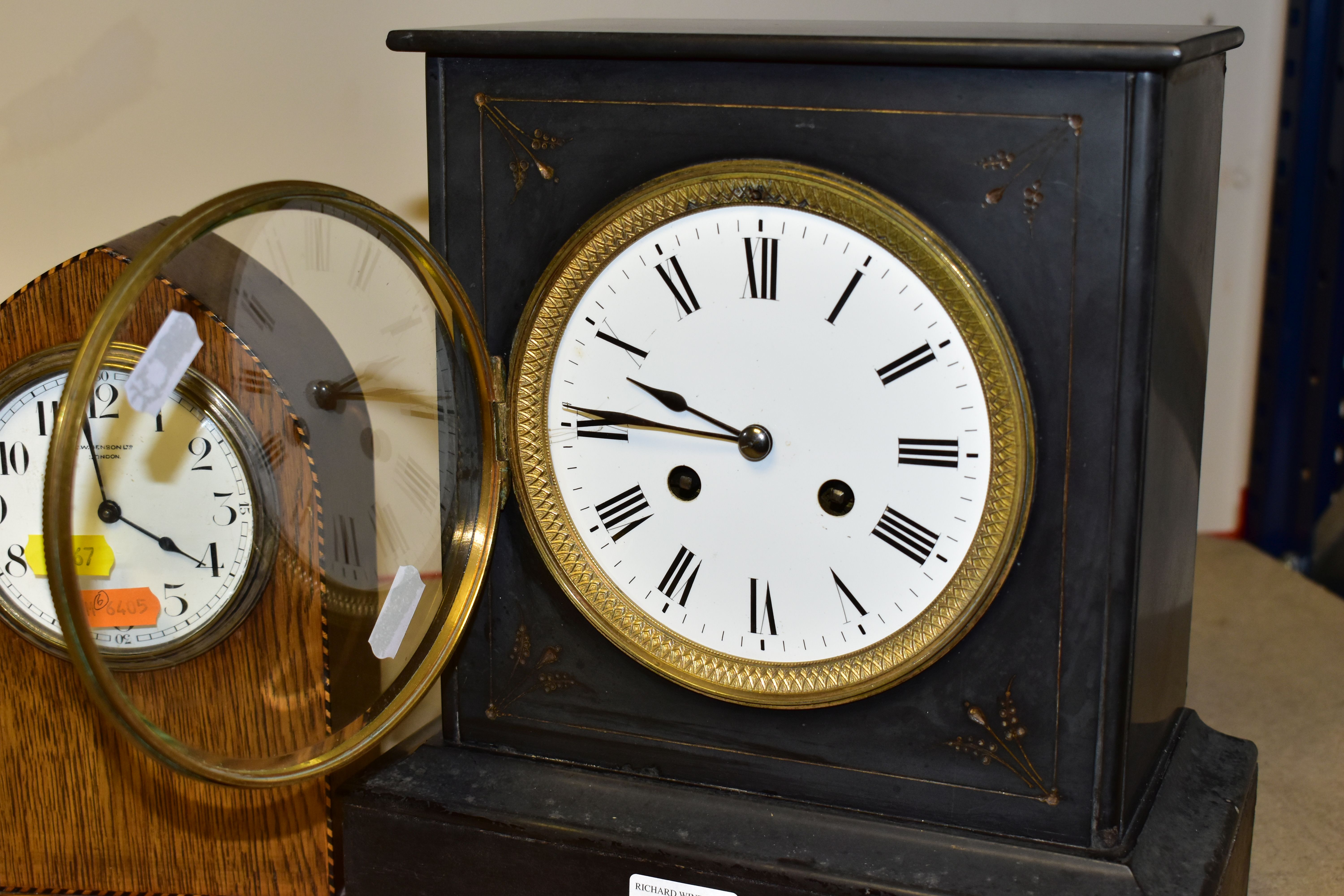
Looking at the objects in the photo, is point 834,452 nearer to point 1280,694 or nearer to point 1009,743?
point 1009,743

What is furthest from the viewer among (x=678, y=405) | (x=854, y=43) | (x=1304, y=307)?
(x=1304, y=307)

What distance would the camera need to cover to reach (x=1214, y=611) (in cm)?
203

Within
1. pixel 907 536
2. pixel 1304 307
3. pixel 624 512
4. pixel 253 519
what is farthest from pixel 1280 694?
pixel 253 519

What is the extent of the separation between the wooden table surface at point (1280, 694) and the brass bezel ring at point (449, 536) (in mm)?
850

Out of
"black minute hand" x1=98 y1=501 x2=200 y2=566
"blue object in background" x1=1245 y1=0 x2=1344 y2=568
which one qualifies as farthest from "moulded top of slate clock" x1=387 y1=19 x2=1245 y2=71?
"blue object in background" x1=1245 y1=0 x2=1344 y2=568

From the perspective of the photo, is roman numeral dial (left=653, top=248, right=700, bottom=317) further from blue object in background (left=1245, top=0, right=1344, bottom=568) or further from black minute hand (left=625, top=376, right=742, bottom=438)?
blue object in background (left=1245, top=0, right=1344, bottom=568)

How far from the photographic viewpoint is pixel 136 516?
1118 millimetres

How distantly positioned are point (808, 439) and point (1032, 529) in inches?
7.7

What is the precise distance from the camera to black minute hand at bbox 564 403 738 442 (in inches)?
45.4

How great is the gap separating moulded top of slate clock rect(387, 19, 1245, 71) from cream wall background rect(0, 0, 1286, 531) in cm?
78

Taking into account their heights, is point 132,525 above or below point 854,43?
below

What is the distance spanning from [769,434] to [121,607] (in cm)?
57

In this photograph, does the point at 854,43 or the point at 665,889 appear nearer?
the point at 854,43

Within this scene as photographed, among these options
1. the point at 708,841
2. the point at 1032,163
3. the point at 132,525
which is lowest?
the point at 708,841
